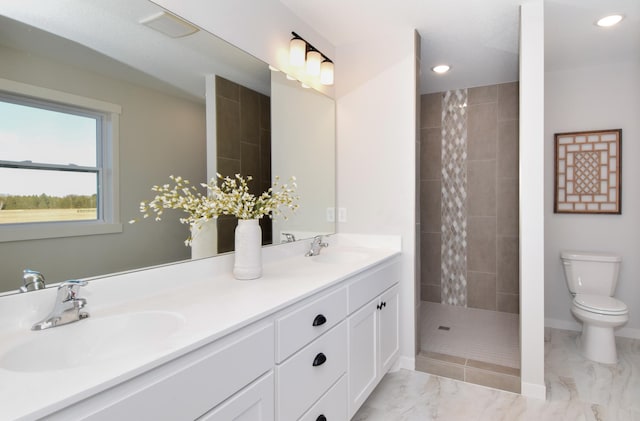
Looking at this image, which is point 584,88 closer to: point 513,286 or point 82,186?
point 513,286

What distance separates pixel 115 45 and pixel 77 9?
0.47ft

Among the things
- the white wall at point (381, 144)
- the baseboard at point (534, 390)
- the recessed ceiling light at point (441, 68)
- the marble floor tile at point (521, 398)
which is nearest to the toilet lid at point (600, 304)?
the marble floor tile at point (521, 398)

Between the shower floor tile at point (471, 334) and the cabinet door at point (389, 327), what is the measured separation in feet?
1.35

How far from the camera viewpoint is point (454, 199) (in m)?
3.71

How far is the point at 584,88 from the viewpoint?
310cm

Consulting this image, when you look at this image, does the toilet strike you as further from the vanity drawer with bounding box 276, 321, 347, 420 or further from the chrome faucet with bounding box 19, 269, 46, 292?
the chrome faucet with bounding box 19, 269, 46, 292

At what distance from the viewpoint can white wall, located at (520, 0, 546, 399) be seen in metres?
2.08

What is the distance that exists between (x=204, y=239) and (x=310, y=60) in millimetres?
1469

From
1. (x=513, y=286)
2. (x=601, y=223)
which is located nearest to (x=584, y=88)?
(x=601, y=223)

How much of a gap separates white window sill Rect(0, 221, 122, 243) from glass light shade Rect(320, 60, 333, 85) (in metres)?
1.77

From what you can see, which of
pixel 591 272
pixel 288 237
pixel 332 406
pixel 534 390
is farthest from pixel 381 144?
pixel 591 272

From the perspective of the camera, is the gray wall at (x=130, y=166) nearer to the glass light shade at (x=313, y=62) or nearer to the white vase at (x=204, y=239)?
the white vase at (x=204, y=239)

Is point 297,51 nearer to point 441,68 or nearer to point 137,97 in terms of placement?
point 137,97

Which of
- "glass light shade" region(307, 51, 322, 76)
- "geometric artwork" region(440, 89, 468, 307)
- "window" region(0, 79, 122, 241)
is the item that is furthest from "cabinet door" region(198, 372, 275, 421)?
"geometric artwork" region(440, 89, 468, 307)
